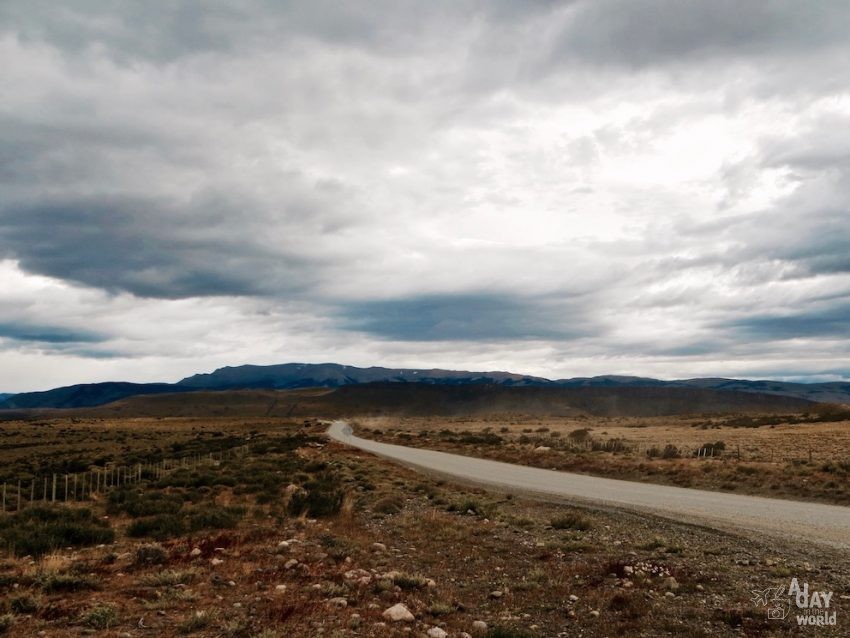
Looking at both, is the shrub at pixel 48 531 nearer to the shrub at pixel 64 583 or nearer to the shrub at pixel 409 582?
the shrub at pixel 64 583

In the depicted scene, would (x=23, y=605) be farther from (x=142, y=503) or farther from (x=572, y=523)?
(x=572, y=523)

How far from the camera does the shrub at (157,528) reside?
15.6 meters

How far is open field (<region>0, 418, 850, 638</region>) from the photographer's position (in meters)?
8.65

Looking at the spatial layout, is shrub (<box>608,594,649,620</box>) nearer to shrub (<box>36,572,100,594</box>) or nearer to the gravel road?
the gravel road

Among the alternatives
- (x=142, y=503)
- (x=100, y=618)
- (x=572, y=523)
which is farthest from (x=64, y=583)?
(x=572, y=523)

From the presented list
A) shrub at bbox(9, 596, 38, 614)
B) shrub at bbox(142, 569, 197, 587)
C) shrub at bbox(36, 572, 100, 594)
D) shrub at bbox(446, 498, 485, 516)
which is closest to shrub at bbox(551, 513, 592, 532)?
shrub at bbox(446, 498, 485, 516)

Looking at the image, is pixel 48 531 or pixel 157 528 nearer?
pixel 48 531

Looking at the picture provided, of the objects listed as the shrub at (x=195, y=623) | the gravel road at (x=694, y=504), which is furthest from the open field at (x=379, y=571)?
the gravel road at (x=694, y=504)

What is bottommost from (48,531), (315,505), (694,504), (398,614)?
(694,504)

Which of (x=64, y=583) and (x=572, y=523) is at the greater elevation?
(x=64, y=583)

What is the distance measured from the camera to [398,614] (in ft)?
29.3

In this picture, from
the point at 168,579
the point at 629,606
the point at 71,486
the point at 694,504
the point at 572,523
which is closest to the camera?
the point at 629,606

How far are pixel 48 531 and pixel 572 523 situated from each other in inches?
565

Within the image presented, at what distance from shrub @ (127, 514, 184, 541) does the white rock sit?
29.7 feet
